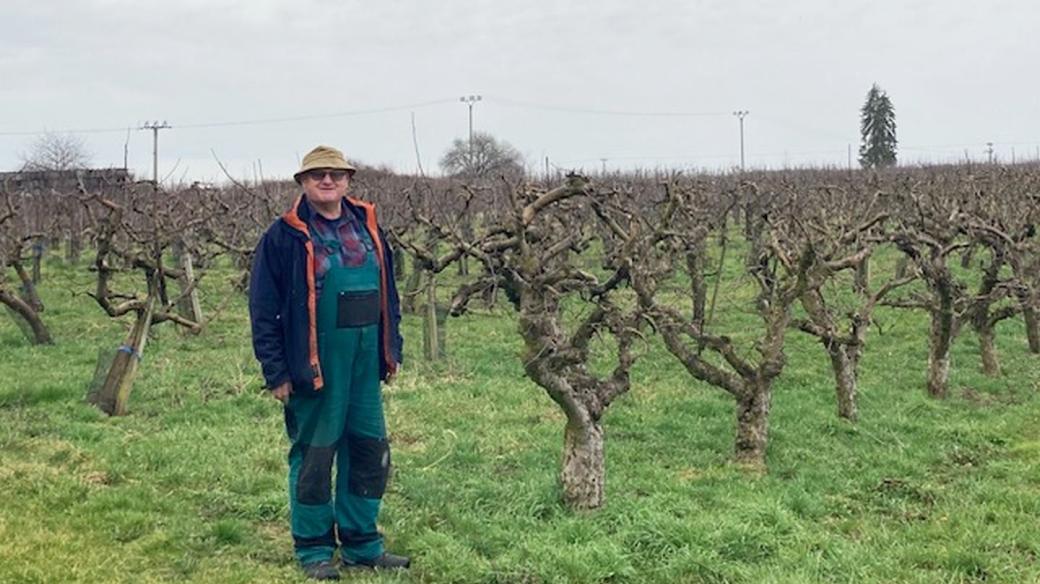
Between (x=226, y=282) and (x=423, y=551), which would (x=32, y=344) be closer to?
(x=226, y=282)

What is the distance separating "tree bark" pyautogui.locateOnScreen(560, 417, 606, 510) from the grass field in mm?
127

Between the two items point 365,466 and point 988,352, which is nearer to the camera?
point 365,466

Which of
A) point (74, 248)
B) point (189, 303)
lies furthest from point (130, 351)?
point (74, 248)

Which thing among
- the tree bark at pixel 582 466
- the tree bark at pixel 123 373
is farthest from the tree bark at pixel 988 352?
the tree bark at pixel 123 373

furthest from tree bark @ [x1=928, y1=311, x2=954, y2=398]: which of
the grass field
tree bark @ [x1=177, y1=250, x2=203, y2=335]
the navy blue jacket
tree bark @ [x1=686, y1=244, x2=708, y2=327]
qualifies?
tree bark @ [x1=177, y1=250, x2=203, y2=335]

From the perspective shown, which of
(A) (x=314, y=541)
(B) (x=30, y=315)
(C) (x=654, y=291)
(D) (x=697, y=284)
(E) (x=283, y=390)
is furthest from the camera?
(D) (x=697, y=284)

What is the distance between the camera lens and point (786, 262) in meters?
7.73

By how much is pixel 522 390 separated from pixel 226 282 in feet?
39.8

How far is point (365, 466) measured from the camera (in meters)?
4.66

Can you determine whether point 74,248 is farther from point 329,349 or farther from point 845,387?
point 329,349

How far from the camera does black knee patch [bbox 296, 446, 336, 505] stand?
175 inches

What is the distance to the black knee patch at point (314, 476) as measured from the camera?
4453 mm

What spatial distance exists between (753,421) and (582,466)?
2.02 metres

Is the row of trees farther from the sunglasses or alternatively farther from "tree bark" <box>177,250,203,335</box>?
the sunglasses
